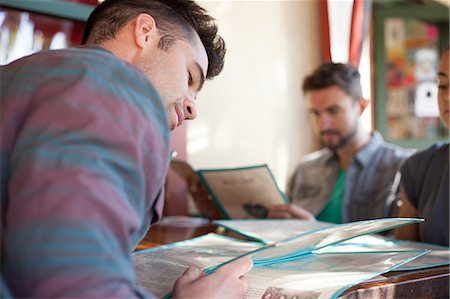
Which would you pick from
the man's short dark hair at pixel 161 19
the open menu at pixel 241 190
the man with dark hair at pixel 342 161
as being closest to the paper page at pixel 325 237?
the man's short dark hair at pixel 161 19

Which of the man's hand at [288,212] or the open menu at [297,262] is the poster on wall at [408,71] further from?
the open menu at [297,262]

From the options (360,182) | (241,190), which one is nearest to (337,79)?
(360,182)

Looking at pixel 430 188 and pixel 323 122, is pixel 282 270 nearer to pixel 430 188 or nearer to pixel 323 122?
pixel 430 188

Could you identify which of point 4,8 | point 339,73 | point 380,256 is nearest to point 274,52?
point 339,73

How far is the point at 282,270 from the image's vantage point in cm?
115

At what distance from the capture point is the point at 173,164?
2326 millimetres

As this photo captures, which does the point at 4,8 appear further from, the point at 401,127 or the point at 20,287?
the point at 401,127

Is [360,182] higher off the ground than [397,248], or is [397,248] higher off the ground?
[397,248]

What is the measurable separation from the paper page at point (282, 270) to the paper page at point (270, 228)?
0.16 meters

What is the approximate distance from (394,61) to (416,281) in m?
4.90

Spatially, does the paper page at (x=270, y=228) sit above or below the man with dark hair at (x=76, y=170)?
below

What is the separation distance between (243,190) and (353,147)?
93 centimetres

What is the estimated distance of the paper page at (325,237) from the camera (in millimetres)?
1215

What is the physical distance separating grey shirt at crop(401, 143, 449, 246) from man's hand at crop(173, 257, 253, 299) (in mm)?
898
